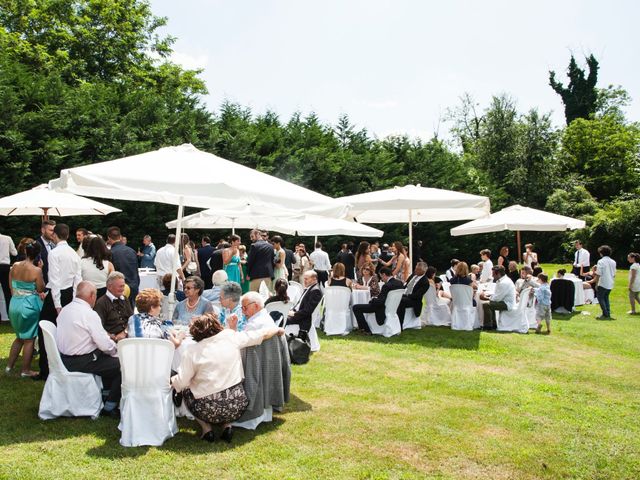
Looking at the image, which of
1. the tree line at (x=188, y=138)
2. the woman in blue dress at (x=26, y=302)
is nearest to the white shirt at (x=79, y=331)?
the woman in blue dress at (x=26, y=302)

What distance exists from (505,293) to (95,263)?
708 centimetres

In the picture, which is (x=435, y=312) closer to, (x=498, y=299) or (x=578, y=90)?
(x=498, y=299)

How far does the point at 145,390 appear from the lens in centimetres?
493

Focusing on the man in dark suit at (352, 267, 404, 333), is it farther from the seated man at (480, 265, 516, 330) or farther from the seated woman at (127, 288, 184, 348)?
the seated woman at (127, 288, 184, 348)

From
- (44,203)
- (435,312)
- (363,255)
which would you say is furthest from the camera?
(363,255)

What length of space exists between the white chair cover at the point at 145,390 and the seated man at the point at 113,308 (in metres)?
1.14

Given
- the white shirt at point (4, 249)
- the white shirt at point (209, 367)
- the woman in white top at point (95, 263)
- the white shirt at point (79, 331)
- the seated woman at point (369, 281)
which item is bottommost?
the white shirt at point (209, 367)

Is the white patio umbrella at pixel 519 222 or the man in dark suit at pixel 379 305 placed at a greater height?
the white patio umbrella at pixel 519 222

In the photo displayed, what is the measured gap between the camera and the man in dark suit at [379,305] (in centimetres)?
1009

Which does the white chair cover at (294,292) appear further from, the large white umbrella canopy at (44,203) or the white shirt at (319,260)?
the white shirt at (319,260)

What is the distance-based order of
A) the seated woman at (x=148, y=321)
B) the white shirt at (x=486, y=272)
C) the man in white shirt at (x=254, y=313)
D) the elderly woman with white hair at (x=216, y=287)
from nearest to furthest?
the seated woman at (x=148, y=321) → the man in white shirt at (x=254, y=313) → the elderly woman with white hair at (x=216, y=287) → the white shirt at (x=486, y=272)

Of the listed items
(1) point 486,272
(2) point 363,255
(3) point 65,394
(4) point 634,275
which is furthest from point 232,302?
(4) point 634,275

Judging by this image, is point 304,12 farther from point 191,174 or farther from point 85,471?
point 85,471

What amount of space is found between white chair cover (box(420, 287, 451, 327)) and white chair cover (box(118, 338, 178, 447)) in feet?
24.1
